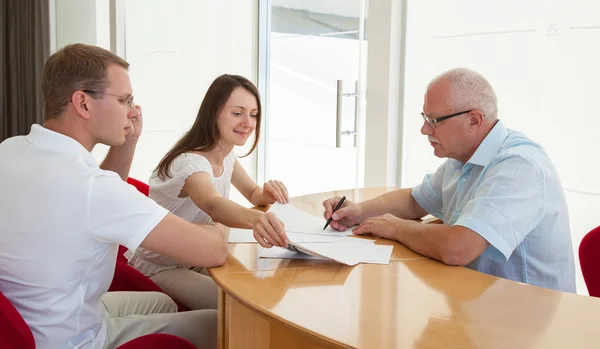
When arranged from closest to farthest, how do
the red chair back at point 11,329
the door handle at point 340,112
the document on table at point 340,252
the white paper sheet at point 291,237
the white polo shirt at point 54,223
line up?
the red chair back at point 11,329 < the white polo shirt at point 54,223 < the document on table at point 340,252 < the white paper sheet at point 291,237 < the door handle at point 340,112

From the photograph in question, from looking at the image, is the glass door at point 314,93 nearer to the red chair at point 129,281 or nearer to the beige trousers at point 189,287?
the beige trousers at point 189,287

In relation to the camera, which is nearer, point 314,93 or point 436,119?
point 436,119

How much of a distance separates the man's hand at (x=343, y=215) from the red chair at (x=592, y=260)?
0.79 metres

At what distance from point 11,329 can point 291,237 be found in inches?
34.5

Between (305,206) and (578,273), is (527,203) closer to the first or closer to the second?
(305,206)

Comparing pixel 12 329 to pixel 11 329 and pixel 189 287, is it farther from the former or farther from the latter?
pixel 189 287

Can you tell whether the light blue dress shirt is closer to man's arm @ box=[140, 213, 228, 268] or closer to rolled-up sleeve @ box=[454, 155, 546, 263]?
rolled-up sleeve @ box=[454, 155, 546, 263]

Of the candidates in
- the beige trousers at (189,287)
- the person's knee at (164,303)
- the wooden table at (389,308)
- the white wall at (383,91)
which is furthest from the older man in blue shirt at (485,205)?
the white wall at (383,91)

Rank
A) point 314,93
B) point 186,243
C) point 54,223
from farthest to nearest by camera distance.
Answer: point 314,93, point 186,243, point 54,223

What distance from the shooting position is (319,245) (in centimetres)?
190

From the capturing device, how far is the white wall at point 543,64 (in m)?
2.91

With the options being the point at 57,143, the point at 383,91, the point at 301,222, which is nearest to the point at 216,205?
the point at 301,222

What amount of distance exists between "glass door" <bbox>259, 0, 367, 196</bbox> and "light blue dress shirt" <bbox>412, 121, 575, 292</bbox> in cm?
200

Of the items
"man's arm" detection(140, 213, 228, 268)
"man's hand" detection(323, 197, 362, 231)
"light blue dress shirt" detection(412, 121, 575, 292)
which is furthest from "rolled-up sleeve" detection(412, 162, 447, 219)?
"man's arm" detection(140, 213, 228, 268)
